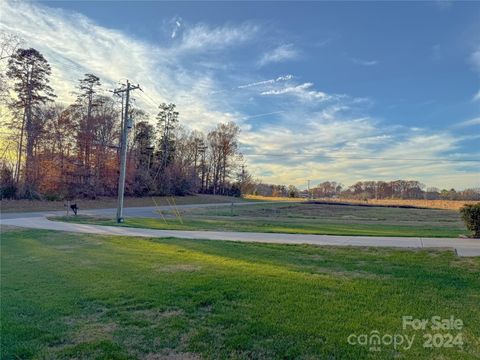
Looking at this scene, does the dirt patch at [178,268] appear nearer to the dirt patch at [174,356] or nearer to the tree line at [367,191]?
the dirt patch at [174,356]

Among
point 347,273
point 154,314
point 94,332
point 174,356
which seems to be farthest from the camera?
point 347,273

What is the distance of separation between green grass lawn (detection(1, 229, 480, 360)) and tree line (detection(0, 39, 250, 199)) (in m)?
11.2

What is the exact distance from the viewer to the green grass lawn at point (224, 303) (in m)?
3.12

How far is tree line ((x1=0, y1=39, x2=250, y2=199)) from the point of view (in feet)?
93.8

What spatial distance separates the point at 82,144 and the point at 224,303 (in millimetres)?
36807

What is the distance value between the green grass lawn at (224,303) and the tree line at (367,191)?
7164 cm

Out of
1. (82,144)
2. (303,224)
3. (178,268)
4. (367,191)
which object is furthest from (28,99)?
(367,191)

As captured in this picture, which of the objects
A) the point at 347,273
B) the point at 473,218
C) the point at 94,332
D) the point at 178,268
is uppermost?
the point at 473,218

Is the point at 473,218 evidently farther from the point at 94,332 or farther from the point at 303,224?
the point at 94,332

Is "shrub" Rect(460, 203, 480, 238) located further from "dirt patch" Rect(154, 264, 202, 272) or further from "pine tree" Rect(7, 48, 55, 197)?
"pine tree" Rect(7, 48, 55, 197)

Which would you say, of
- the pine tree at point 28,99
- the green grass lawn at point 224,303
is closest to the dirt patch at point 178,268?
the green grass lawn at point 224,303

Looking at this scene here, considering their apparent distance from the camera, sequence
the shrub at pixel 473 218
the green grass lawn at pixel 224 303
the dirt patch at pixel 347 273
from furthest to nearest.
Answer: the shrub at pixel 473 218, the dirt patch at pixel 347 273, the green grass lawn at pixel 224 303

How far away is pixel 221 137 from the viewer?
204ft

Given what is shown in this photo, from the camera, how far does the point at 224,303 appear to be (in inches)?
170
